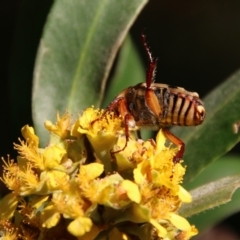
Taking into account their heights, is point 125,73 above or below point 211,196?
above

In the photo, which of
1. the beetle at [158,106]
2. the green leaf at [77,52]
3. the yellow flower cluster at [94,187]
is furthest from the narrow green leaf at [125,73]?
the yellow flower cluster at [94,187]

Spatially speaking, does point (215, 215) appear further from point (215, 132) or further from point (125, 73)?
point (125, 73)

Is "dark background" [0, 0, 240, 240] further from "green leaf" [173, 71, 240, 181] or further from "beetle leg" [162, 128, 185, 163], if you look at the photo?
"beetle leg" [162, 128, 185, 163]

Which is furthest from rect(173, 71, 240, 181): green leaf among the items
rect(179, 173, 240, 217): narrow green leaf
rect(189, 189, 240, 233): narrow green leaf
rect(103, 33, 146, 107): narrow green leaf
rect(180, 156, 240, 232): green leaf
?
rect(103, 33, 146, 107): narrow green leaf

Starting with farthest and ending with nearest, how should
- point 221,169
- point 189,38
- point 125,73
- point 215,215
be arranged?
1. point 189,38
2. point 125,73
3. point 221,169
4. point 215,215

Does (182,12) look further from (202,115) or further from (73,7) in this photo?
(202,115)

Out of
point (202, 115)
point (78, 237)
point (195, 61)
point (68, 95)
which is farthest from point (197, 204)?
point (195, 61)

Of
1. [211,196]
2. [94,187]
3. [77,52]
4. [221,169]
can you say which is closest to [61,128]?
[94,187]
